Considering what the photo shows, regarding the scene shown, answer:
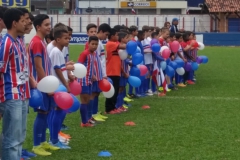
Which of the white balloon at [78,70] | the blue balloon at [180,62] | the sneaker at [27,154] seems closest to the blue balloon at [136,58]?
the white balloon at [78,70]

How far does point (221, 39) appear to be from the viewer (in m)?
38.8

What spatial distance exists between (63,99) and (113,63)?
3685mm

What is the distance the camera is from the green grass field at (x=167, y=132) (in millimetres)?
6676

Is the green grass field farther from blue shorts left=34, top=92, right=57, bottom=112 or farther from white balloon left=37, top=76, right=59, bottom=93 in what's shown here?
white balloon left=37, top=76, right=59, bottom=93

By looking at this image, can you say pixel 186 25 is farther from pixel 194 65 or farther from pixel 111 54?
pixel 111 54

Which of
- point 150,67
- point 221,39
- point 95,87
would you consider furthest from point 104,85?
point 221,39

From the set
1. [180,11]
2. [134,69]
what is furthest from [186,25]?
[134,69]

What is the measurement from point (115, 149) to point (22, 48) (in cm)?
233

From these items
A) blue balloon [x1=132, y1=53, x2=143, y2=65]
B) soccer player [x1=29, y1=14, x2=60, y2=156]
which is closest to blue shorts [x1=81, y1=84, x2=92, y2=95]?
soccer player [x1=29, y1=14, x2=60, y2=156]

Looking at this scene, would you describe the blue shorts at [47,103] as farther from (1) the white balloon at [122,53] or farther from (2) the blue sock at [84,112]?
(1) the white balloon at [122,53]

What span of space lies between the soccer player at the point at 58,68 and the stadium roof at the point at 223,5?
146 ft

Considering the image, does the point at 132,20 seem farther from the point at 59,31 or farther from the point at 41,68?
the point at 41,68

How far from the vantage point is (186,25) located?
47.7 metres

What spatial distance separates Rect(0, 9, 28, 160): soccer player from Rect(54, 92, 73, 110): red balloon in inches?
47.3
